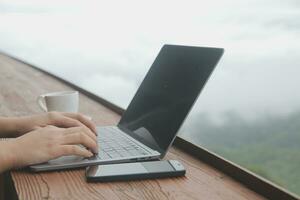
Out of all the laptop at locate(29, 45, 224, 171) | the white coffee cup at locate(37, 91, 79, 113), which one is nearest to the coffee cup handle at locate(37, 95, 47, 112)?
the white coffee cup at locate(37, 91, 79, 113)

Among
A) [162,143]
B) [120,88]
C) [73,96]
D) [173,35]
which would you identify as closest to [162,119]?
[162,143]

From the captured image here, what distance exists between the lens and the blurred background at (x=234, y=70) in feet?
2.83

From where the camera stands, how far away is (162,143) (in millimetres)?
823

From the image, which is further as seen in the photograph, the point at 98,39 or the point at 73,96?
the point at 98,39

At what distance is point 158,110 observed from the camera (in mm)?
914

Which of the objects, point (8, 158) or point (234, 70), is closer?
point (8, 158)

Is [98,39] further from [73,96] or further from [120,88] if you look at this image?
[73,96]

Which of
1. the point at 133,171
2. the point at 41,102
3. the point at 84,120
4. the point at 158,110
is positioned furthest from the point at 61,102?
the point at 133,171

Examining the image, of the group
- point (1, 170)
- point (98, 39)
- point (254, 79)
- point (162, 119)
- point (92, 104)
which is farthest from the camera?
point (98, 39)

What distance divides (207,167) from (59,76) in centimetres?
170

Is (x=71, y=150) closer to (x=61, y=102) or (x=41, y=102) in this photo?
(x=61, y=102)

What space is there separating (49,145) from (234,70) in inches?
22.3

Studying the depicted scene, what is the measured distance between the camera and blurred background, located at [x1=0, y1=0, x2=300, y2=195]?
34.0 inches

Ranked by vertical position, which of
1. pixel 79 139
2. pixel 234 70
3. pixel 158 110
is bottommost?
pixel 79 139
